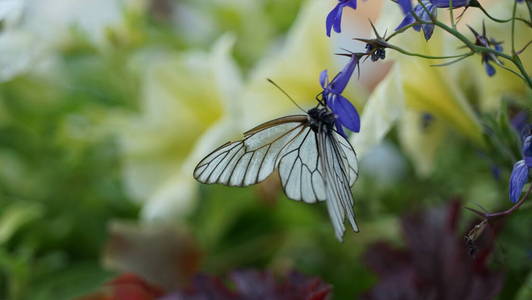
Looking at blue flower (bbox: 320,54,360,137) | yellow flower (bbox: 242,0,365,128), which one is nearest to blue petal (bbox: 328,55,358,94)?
blue flower (bbox: 320,54,360,137)

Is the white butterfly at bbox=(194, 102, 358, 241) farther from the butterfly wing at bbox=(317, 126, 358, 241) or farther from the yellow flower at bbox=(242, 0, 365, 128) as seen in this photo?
the yellow flower at bbox=(242, 0, 365, 128)

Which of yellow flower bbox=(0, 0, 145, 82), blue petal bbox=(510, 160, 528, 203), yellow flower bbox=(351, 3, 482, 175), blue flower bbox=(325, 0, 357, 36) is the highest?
yellow flower bbox=(0, 0, 145, 82)

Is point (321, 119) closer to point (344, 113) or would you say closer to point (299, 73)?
point (344, 113)

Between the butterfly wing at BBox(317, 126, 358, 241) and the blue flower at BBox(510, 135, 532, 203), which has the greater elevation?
the butterfly wing at BBox(317, 126, 358, 241)

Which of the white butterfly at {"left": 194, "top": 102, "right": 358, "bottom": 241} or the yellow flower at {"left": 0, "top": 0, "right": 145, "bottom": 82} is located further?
the yellow flower at {"left": 0, "top": 0, "right": 145, "bottom": 82}

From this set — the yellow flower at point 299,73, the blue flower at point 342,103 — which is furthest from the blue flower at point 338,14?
the yellow flower at point 299,73

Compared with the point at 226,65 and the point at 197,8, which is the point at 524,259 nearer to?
the point at 226,65

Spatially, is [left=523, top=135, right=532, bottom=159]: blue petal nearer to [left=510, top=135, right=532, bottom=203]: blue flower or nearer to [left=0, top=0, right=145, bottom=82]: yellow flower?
[left=510, top=135, right=532, bottom=203]: blue flower

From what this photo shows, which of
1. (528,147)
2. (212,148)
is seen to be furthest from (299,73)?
(528,147)

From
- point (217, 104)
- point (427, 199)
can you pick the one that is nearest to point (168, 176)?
point (217, 104)
